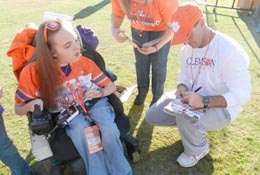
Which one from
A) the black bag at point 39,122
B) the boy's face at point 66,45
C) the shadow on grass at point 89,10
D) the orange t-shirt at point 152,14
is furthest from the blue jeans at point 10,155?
the shadow on grass at point 89,10

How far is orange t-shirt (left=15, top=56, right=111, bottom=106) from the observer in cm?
215

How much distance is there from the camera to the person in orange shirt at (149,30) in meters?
2.63

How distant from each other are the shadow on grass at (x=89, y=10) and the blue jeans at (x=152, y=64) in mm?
3593

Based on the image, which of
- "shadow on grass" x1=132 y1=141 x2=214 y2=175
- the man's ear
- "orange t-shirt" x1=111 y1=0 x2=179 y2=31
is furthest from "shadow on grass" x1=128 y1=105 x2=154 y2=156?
the man's ear

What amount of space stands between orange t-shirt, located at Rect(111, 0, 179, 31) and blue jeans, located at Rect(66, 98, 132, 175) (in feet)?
3.05

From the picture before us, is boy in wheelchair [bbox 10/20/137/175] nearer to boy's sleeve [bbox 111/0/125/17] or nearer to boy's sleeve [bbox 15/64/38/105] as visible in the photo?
boy's sleeve [bbox 15/64/38/105]

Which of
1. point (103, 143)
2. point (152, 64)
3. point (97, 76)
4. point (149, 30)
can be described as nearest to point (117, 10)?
point (149, 30)

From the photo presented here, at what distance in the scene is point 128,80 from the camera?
155 inches

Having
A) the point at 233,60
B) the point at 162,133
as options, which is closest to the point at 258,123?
the point at 162,133

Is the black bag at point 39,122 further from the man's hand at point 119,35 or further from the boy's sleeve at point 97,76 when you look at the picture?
the man's hand at point 119,35

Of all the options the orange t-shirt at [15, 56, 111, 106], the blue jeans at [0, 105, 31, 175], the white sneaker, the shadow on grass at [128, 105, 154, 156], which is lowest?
the shadow on grass at [128, 105, 154, 156]

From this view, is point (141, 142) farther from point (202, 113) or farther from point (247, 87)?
point (247, 87)

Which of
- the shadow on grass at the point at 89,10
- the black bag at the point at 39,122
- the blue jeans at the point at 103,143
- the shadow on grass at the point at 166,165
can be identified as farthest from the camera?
the shadow on grass at the point at 89,10

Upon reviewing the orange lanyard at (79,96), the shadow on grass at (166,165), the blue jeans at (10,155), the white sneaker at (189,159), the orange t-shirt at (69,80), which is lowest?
the shadow on grass at (166,165)
